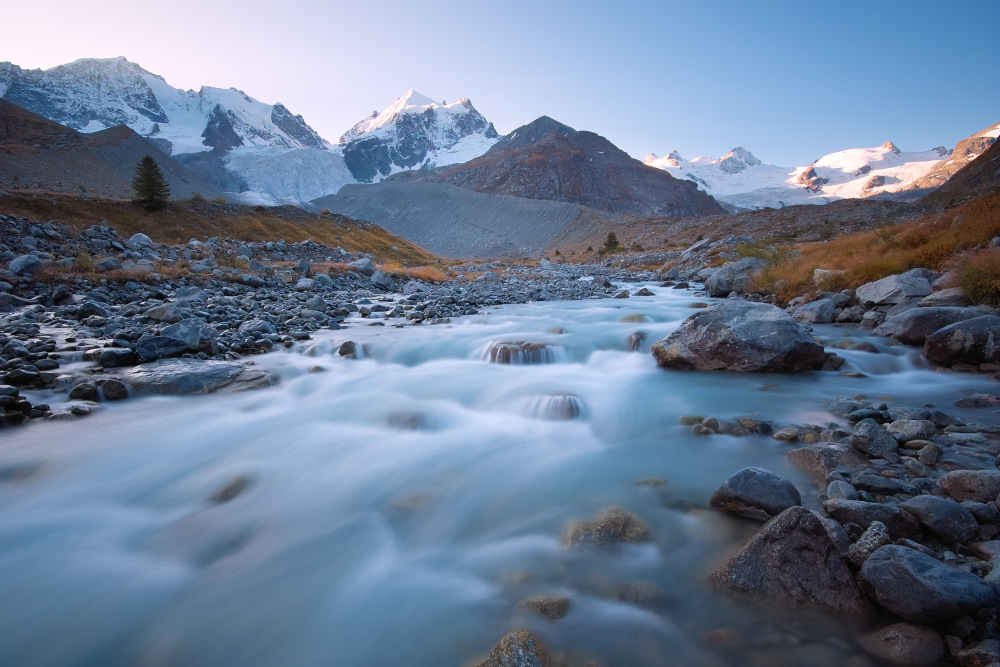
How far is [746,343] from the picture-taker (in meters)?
5.98

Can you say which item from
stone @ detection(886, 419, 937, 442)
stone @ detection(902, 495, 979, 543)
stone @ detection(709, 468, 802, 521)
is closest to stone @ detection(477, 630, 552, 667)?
stone @ detection(709, 468, 802, 521)

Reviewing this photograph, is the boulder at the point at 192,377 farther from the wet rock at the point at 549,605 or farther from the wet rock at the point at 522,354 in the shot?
the wet rock at the point at 549,605

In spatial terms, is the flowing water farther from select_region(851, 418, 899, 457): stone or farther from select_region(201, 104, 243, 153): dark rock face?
select_region(201, 104, 243, 153): dark rock face

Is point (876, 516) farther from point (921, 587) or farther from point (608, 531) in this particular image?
point (608, 531)

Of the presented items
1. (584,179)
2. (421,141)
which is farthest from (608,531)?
(421,141)

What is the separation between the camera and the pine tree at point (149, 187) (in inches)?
800

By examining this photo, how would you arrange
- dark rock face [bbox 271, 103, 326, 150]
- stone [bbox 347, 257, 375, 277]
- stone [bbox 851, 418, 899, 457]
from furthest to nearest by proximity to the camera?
dark rock face [bbox 271, 103, 326, 150] < stone [bbox 347, 257, 375, 277] < stone [bbox 851, 418, 899, 457]

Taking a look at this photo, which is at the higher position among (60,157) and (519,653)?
(60,157)

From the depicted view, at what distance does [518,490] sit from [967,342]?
5.57 metres

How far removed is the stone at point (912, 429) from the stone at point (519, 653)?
10.6ft

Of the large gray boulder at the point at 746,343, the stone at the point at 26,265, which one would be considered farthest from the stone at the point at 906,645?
the stone at the point at 26,265

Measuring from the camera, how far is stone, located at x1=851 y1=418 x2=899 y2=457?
3.34 metres

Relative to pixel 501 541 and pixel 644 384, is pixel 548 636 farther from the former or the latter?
pixel 644 384

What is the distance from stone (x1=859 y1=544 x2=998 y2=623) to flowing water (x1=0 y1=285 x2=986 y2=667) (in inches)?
11.1
